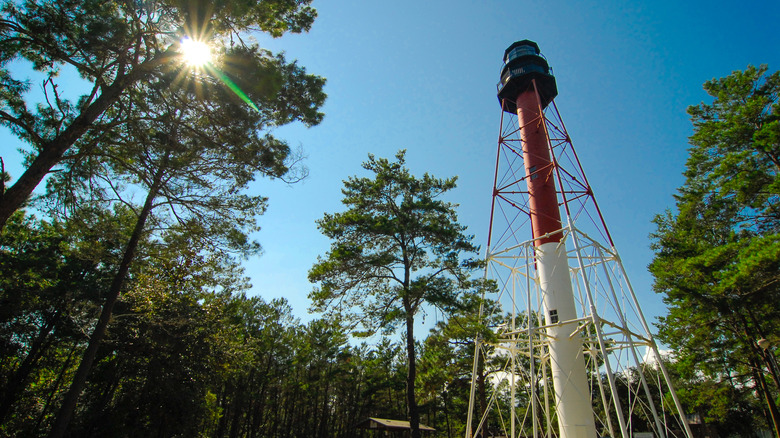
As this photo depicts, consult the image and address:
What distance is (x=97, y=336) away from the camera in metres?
8.93

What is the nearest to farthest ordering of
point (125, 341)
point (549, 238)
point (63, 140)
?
1. point (63, 140)
2. point (549, 238)
3. point (125, 341)

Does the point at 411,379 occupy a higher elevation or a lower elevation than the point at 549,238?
lower

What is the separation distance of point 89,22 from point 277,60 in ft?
10.6

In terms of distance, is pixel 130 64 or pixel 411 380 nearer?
pixel 130 64

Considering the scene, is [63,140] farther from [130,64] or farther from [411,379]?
[411,379]

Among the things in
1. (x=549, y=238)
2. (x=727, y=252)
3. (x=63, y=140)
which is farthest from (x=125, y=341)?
(x=727, y=252)

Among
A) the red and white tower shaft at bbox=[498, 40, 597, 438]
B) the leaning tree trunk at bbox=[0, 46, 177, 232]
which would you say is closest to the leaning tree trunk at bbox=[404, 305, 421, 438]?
the red and white tower shaft at bbox=[498, 40, 597, 438]

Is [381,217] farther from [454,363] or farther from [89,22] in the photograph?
[454,363]

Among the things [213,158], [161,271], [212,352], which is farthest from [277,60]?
[212,352]

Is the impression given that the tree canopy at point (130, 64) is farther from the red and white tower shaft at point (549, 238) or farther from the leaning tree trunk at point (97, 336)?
the red and white tower shaft at point (549, 238)

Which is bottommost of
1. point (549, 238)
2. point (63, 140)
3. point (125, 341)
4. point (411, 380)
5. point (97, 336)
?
point (411, 380)

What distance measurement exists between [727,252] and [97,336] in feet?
64.7

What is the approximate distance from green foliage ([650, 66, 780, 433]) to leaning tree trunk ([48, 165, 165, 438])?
16.6m

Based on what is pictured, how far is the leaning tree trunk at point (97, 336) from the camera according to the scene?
316 inches
